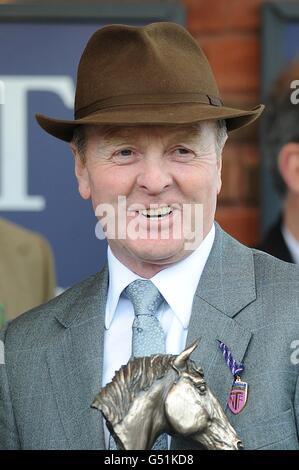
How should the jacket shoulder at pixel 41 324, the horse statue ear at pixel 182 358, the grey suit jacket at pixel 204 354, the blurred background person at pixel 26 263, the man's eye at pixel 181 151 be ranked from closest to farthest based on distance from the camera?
the horse statue ear at pixel 182 358
the grey suit jacket at pixel 204 354
the man's eye at pixel 181 151
the jacket shoulder at pixel 41 324
the blurred background person at pixel 26 263

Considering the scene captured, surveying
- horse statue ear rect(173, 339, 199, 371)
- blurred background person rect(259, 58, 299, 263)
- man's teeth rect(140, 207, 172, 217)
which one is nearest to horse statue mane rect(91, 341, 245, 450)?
horse statue ear rect(173, 339, 199, 371)

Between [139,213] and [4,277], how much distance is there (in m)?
1.70

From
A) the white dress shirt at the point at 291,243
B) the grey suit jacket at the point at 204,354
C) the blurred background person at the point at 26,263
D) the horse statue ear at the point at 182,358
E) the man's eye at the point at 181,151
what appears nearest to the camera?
the horse statue ear at the point at 182,358

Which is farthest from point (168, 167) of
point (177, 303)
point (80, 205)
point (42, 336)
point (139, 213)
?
point (80, 205)

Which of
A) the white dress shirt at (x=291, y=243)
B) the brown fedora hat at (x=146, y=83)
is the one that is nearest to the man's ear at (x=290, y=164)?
the white dress shirt at (x=291, y=243)

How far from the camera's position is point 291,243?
3.91 m

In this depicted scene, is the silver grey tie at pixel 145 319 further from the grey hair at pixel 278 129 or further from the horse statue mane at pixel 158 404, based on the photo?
the grey hair at pixel 278 129

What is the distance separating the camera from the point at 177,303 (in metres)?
2.37

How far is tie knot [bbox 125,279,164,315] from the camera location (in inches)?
92.4

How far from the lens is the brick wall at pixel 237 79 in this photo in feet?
13.1

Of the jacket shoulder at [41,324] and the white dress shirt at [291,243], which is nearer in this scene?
the jacket shoulder at [41,324]

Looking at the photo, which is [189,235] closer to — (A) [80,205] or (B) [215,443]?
(B) [215,443]

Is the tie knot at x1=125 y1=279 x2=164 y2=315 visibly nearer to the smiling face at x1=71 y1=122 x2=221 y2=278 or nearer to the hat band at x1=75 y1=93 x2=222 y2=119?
the smiling face at x1=71 y1=122 x2=221 y2=278

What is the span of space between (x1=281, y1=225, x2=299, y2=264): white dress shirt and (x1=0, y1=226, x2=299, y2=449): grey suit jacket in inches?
56.6
